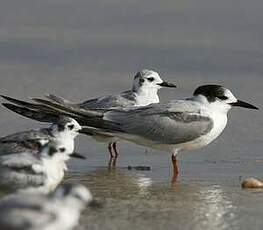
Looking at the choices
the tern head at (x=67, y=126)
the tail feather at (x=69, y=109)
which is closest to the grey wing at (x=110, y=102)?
the tail feather at (x=69, y=109)

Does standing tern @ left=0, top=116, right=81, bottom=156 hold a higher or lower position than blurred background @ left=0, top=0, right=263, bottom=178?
lower

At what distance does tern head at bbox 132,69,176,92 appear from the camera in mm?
11406

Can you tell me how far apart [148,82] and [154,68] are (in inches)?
62.8

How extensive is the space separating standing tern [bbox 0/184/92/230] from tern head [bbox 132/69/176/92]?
573 cm

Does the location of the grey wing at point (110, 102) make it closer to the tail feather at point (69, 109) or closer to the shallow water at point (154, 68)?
the shallow water at point (154, 68)

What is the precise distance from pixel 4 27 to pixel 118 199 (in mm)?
6806

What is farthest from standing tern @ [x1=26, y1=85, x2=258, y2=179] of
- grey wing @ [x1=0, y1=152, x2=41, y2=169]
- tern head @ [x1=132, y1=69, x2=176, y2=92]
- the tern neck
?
grey wing @ [x1=0, y1=152, x2=41, y2=169]

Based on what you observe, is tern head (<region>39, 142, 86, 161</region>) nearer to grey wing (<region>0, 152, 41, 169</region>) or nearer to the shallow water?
grey wing (<region>0, 152, 41, 169</region>)

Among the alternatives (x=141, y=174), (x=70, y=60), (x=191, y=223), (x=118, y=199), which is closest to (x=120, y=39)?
(x=70, y=60)

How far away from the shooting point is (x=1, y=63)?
13.0 meters

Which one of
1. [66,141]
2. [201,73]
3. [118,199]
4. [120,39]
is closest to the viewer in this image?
[118,199]

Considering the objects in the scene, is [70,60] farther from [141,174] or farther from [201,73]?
[141,174]

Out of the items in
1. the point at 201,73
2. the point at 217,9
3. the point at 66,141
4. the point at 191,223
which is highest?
the point at 217,9

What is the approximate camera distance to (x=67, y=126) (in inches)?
346
